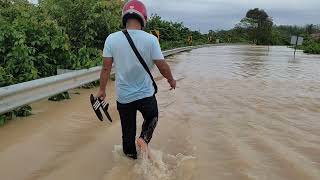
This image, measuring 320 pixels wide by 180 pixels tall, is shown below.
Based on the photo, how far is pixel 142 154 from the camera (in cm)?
544

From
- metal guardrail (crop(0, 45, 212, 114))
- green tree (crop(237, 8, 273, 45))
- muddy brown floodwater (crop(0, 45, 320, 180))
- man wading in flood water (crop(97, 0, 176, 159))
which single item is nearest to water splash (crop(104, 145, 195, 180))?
muddy brown floodwater (crop(0, 45, 320, 180))

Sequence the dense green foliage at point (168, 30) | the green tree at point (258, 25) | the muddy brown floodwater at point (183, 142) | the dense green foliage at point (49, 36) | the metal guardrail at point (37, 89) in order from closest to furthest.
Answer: the muddy brown floodwater at point (183, 142), the metal guardrail at point (37, 89), the dense green foliage at point (49, 36), the dense green foliage at point (168, 30), the green tree at point (258, 25)

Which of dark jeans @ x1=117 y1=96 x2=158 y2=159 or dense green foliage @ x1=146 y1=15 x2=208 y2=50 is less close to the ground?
dark jeans @ x1=117 y1=96 x2=158 y2=159

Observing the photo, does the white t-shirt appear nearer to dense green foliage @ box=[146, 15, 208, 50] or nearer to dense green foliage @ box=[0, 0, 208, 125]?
dense green foliage @ box=[0, 0, 208, 125]

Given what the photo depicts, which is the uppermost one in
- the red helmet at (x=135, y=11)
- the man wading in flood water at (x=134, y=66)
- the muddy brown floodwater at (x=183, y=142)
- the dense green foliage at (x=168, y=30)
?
the red helmet at (x=135, y=11)

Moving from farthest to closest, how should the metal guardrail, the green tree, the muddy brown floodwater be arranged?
the green tree → the metal guardrail → the muddy brown floodwater

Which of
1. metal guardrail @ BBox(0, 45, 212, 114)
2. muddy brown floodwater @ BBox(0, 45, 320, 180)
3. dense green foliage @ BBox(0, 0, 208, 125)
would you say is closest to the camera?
muddy brown floodwater @ BBox(0, 45, 320, 180)

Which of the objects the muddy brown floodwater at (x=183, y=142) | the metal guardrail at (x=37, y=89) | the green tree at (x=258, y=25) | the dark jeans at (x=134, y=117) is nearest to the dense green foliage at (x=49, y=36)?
the metal guardrail at (x=37, y=89)

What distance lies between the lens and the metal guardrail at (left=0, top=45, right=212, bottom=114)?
6992 mm

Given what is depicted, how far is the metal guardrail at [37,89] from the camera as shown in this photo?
6992 millimetres

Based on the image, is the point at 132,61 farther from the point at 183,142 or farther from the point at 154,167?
the point at 183,142

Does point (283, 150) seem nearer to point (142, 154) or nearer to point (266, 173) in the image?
point (266, 173)

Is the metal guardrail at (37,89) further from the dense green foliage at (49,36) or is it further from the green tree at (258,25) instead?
the green tree at (258,25)

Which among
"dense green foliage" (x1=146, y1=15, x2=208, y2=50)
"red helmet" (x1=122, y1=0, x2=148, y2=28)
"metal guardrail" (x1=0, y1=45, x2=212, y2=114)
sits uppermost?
"red helmet" (x1=122, y1=0, x2=148, y2=28)
